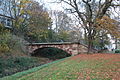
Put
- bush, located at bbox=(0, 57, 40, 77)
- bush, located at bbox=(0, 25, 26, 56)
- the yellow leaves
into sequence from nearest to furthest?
1. bush, located at bbox=(0, 57, 40, 77)
2. the yellow leaves
3. bush, located at bbox=(0, 25, 26, 56)

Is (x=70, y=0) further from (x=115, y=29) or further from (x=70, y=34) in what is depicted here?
(x=70, y=34)

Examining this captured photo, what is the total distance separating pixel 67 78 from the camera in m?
4.77

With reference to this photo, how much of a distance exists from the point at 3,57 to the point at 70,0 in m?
8.93

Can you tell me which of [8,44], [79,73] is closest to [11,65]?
[8,44]

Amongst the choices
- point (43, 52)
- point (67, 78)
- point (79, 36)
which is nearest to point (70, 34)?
point (79, 36)

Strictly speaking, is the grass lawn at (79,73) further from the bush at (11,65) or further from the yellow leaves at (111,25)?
the yellow leaves at (111,25)

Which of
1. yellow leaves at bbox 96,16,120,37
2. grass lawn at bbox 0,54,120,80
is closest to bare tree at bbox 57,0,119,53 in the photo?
yellow leaves at bbox 96,16,120,37

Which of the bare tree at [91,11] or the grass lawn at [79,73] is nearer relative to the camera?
the grass lawn at [79,73]


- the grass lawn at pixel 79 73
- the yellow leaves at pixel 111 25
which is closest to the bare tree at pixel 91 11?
the yellow leaves at pixel 111 25

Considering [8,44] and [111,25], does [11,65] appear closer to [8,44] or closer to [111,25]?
→ [8,44]

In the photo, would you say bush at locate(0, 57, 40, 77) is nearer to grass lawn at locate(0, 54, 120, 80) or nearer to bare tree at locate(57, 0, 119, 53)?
grass lawn at locate(0, 54, 120, 80)

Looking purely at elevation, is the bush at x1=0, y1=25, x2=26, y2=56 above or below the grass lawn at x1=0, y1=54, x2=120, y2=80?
above

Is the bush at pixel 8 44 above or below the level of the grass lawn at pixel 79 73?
above

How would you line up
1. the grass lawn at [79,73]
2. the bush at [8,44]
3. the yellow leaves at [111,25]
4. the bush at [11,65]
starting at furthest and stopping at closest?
the bush at [8,44] < the yellow leaves at [111,25] < the bush at [11,65] < the grass lawn at [79,73]
